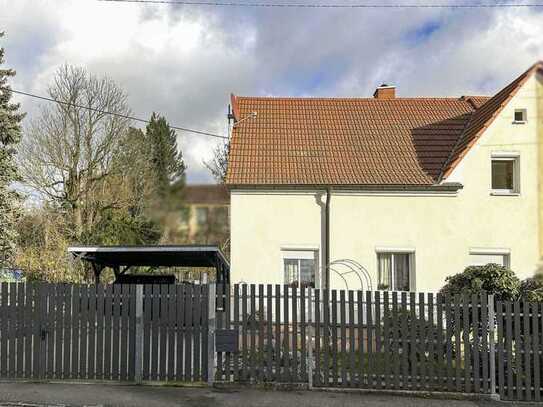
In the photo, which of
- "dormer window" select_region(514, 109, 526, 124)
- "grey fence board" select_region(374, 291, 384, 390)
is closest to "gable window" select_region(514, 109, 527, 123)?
"dormer window" select_region(514, 109, 526, 124)

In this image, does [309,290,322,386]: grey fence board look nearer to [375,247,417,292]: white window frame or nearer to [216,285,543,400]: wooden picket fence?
[216,285,543,400]: wooden picket fence

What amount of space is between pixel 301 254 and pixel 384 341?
6.34 metres

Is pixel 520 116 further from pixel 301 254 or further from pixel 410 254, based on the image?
pixel 301 254

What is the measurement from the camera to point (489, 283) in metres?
10.3

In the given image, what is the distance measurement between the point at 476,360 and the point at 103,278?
19.2 m

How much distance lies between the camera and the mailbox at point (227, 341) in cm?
812

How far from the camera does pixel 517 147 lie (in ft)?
46.5

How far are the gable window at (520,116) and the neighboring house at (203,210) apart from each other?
1329 cm

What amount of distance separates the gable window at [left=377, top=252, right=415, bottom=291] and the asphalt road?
6.52 m

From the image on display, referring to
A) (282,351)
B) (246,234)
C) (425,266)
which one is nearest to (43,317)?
(282,351)

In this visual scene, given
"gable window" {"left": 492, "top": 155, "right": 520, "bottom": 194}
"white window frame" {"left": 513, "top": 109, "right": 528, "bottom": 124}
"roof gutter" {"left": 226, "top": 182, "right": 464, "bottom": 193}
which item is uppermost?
"white window frame" {"left": 513, "top": 109, "right": 528, "bottom": 124}

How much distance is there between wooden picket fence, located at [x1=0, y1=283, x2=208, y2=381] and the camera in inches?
326

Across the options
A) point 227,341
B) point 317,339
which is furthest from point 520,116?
point 227,341

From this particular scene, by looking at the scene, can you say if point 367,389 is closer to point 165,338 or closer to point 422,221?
point 165,338
